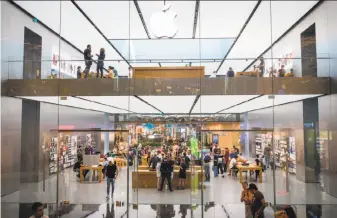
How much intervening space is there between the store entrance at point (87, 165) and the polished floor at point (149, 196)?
0.03 metres

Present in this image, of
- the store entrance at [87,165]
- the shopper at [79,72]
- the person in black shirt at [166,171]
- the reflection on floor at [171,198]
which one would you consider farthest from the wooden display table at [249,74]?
the shopper at [79,72]

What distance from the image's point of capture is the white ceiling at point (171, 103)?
29.9 feet

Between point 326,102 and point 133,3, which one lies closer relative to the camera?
point 326,102

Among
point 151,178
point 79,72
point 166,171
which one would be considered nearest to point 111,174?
point 151,178

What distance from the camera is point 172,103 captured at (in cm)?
941

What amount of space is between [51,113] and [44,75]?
122 centimetres

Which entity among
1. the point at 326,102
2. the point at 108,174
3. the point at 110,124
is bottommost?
the point at 108,174

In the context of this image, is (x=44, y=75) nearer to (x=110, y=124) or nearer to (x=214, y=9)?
(x=110, y=124)

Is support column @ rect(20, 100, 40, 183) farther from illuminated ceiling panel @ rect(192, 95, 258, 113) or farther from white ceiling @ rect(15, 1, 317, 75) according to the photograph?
illuminated ceiling panel @ rect(192, 95, 258, 113)

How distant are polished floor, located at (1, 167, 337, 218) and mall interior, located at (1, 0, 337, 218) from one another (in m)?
0.03

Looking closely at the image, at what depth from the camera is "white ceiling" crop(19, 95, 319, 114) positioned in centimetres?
911

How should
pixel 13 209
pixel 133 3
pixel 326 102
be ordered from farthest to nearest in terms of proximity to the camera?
pixel 133 3 → pixel 326 102 → pixel 13 209

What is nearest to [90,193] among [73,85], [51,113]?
[51,113]

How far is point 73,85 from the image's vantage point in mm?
9133
